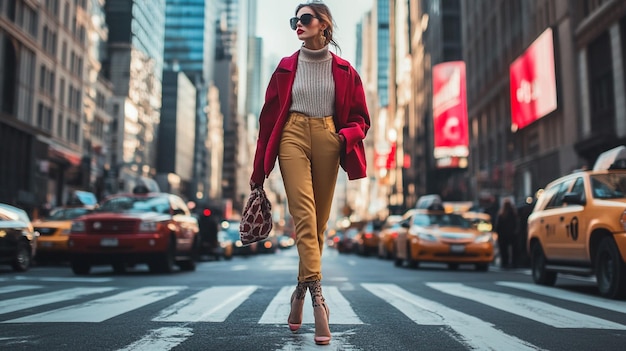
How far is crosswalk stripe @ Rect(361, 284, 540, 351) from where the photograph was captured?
427 cm

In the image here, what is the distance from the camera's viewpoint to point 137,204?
44.8ft

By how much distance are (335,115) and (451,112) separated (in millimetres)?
54437

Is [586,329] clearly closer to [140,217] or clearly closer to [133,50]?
[140,217]

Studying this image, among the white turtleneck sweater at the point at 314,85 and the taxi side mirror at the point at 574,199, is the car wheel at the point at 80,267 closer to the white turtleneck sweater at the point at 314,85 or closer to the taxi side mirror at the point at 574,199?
the taxi side mirror at the point at 574,199

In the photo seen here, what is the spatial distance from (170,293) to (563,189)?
5.86 metres

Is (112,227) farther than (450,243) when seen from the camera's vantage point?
No

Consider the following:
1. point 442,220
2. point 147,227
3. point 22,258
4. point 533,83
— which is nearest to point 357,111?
point 147,227

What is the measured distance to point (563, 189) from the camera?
389 inches

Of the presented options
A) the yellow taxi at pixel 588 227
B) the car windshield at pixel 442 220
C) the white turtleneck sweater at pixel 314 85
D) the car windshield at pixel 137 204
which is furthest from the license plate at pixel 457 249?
the white turtleneck sweater at pixel 314 85

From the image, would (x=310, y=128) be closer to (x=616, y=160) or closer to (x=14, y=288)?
(x=14, y=288)

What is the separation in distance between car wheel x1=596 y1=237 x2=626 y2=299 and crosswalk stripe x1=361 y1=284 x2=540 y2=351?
2337mm

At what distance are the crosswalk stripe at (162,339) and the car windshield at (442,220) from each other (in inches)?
483

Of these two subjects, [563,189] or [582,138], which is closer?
[563,189]

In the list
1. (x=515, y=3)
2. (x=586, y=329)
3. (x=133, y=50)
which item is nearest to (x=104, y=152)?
(x=133, y=50)
